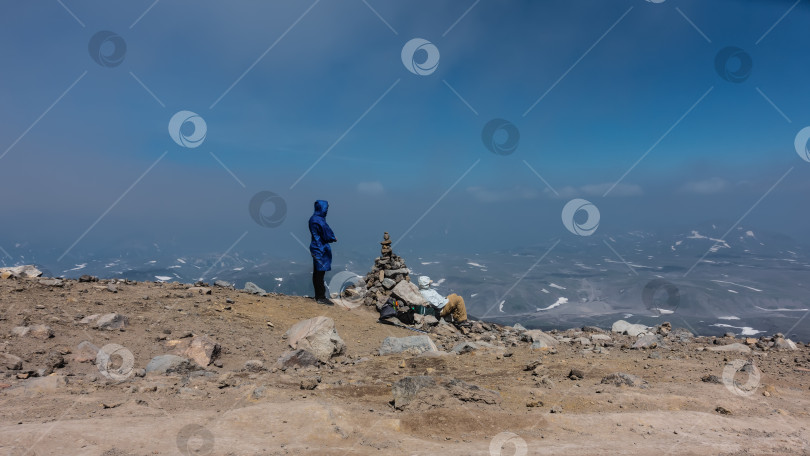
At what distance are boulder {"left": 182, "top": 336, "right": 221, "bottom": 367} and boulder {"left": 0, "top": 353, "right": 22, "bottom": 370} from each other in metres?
2.67

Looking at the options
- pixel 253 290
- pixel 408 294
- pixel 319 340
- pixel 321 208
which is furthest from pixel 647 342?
pixel 253 290

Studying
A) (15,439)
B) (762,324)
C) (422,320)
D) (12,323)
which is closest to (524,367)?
(422,320)

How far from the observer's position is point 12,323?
8461 mm

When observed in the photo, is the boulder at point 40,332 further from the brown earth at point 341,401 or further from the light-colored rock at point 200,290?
the light-colored rock at point 200,290

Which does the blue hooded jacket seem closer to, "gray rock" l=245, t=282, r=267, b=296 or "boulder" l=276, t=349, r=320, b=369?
"gray rock" l=245, t=282, r=267, b=296

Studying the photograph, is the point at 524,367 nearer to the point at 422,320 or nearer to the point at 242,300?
the point at 422,320

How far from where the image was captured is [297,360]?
893cm

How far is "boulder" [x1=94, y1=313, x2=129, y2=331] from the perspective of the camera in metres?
9.07

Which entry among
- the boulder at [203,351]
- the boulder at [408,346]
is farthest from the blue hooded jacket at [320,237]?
the boulder at [203,351]

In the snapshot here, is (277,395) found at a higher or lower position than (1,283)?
lower

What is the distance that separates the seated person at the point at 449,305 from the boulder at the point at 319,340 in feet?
24.0

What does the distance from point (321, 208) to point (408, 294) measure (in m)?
5.47

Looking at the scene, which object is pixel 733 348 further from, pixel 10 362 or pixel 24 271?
pixel 24 271

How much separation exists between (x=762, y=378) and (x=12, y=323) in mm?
16539
